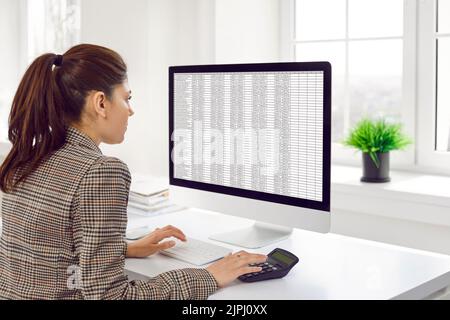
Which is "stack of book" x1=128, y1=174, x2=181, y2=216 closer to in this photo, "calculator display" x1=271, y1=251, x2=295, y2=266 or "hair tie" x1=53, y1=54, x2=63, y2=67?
"calculator display" x1=271, y1=251, x2=295, y2=266

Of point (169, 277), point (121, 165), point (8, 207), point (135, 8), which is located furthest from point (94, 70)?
point (135, 8)

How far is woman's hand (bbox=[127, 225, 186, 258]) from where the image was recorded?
1.73 m

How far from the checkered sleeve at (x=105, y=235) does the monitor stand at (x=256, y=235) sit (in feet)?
1.60

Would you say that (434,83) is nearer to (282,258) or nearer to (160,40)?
(160,40)

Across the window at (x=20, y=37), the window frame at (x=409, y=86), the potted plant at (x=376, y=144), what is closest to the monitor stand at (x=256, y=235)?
the potted plant at (x=376, y=144)

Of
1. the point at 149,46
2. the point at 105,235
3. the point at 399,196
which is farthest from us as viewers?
the point at 149,46

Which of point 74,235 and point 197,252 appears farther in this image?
point 197,252

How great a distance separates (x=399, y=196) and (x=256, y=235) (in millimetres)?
773

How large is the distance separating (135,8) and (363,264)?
1779mm

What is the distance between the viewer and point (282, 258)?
63.1 inches

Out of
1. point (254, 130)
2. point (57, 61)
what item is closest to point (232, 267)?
point (254, 130)

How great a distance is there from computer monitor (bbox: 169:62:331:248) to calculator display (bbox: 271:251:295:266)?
0.42 ft

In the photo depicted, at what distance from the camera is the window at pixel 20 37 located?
366cm
